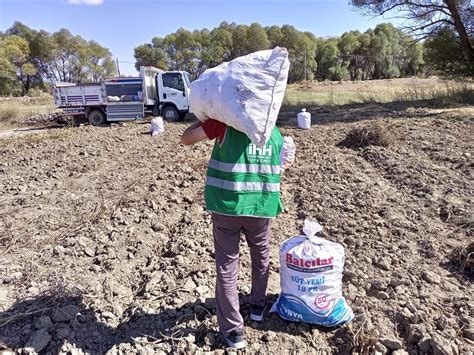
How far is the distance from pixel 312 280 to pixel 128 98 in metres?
14.9

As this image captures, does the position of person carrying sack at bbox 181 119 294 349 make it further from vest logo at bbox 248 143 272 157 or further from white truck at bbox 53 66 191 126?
white truck at bbox 53 66 191 126

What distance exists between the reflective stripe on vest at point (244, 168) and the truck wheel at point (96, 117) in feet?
48.9

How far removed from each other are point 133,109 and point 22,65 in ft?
111

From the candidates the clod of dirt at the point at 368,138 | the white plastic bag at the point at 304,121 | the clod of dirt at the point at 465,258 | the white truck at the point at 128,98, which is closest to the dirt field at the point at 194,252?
the clod of dirt at the point at 465,258

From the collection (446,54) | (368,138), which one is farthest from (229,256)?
(446,54)

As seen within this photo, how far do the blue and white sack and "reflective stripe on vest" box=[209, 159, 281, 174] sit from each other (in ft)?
1.47

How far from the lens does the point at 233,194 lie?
6.97 feet

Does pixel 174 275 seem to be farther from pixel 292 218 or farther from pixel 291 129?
pixel 291 129

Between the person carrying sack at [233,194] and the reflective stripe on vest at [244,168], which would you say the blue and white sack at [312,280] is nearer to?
the person carrying sack at [233,194]

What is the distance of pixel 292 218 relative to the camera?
4523 mm

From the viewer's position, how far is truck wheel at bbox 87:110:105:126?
52.4 feet

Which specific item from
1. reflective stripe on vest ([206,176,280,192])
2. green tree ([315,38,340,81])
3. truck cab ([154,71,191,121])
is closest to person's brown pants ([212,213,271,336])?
reflective stripe on vest ([206,176,280,192])

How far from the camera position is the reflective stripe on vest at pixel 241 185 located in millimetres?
2129

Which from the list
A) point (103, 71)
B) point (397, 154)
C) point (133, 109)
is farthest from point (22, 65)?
point (397, 154)
